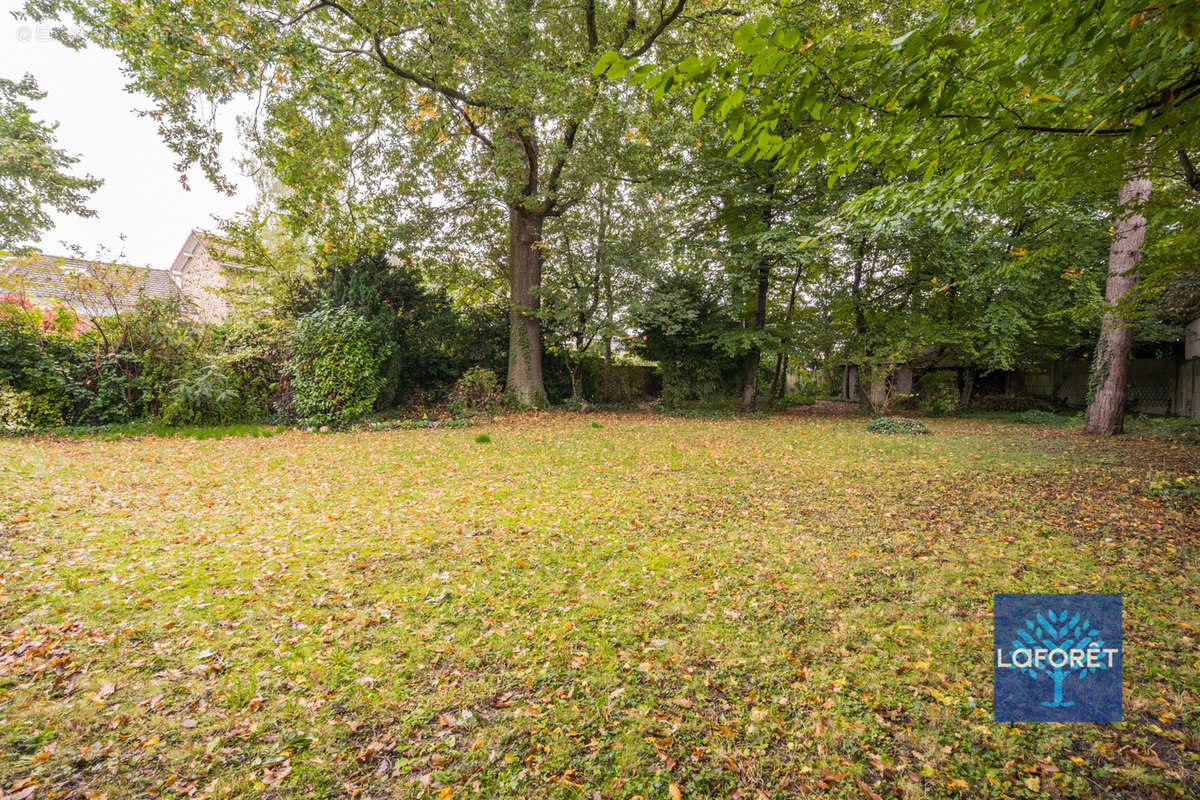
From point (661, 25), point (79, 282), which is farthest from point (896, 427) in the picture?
point (79, 282)

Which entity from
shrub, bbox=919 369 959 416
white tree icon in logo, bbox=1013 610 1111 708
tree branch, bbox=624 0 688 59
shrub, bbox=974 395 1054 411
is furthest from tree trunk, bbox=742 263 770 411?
white tree icon in logo, bbox=1013 610 1111 708

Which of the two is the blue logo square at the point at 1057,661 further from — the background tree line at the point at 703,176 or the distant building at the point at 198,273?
the distant building at the point at 198,273

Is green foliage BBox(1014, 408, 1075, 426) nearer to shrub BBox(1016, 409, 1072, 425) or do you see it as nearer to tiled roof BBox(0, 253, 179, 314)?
shrub BBox(1016, 409, 1072, 425)

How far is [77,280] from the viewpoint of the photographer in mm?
9047

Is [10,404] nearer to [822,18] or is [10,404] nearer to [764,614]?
[764,614]

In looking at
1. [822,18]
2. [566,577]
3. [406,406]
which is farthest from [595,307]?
[566,577]

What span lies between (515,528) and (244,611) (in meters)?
2.17

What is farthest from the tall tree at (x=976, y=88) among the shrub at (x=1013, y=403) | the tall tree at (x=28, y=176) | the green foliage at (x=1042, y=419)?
the tall tree at (x=28, y=176)

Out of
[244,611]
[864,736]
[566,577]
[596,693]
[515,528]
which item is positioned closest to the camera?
[864,736]

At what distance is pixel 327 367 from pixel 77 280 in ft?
15.0

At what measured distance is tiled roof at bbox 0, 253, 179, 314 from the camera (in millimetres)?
8898

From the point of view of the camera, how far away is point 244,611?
122 inches

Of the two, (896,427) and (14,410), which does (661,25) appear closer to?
(896,427)

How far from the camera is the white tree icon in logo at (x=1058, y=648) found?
2447mm
